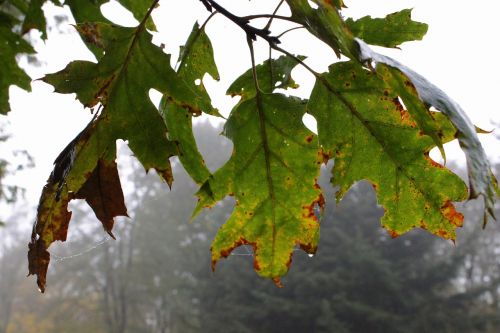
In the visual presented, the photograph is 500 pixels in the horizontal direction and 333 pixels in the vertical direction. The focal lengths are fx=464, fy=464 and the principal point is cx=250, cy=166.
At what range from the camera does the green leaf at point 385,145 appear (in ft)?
3.12

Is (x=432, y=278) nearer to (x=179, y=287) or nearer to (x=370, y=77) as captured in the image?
(x=179, y=287)

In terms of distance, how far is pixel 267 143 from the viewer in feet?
3.48

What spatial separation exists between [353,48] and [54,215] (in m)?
0.68

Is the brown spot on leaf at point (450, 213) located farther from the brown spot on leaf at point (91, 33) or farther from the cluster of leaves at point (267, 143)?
the brown spot on leaf at point (91, 33)

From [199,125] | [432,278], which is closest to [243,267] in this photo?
[432,278]

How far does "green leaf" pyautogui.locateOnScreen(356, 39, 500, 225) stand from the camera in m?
0.59

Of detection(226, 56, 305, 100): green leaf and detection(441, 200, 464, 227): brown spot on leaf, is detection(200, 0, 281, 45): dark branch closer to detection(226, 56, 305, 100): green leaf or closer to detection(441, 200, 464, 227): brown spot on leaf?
detection(226, 56, 305, 100): green leaf

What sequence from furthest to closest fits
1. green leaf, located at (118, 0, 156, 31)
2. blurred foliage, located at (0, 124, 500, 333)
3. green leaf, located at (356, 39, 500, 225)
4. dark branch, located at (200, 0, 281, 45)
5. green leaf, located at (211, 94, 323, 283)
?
blurred foliage, located at (0, 124, 500, 333)
green leaf, located at (118, 0, 156, 31)
green leaf, located at (211, 94, 323, 283)
dark branch, located at (200, 0, 281, 45)
green leaf, located at (356, 39, 500, 225)

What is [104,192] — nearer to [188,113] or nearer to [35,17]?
[188,113]

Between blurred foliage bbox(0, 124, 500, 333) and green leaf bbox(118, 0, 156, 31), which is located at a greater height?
blurred foliage bbox(0, 124, 500, 333)

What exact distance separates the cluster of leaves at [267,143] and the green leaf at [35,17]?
0.46 m

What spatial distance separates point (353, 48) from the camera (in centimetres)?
69

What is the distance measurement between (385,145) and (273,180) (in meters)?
0.26

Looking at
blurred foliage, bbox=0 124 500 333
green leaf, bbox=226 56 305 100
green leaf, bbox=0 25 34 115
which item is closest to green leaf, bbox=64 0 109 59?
green leaf, bbox=0 25 34 115
